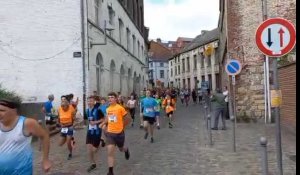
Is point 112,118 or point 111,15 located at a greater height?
point 111,15

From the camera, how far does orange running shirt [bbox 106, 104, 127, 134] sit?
412 inches

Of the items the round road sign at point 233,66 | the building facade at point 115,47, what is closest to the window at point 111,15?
the building facade at point 115,47

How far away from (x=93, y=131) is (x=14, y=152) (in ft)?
19.7

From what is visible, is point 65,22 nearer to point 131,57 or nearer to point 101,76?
point 101,76

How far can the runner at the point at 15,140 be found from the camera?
5.09 m

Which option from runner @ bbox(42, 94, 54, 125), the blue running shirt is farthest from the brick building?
runner @ bbox(42, 94, 54, 125)

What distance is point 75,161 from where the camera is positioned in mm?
11836

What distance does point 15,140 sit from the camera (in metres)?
5.13

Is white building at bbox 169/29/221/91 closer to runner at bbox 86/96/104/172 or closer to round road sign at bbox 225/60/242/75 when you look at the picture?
round road sign at bbox 225/60/242/75

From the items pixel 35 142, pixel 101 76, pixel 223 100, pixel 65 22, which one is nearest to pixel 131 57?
pixel 101 76

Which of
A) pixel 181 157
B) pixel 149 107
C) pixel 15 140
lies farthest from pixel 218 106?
pixel 15 140

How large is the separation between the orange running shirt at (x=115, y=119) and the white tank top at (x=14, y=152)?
17.3ft

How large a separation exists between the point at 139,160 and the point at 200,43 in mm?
52792

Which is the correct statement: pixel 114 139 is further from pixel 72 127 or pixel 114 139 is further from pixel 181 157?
pixel 72 127
